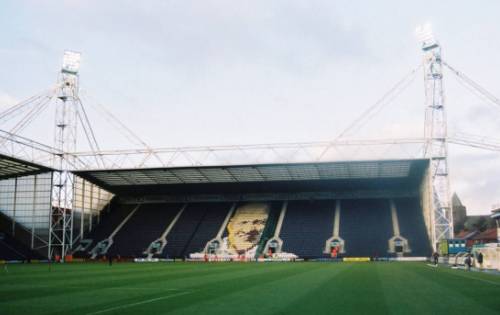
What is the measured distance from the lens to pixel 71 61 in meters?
62.0

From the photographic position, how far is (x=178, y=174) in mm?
66438

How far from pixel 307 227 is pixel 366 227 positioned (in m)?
7.64

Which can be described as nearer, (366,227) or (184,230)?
(366,227)

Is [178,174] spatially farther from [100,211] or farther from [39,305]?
[39,305]

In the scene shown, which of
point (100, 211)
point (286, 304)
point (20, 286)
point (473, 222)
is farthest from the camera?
point (473, 222)

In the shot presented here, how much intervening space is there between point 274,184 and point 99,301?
5398cm

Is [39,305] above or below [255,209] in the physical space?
below

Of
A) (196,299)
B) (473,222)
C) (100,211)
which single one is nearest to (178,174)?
(100,211)

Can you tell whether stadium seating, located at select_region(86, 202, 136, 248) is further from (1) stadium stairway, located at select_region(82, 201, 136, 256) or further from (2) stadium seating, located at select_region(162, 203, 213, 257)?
(2) stadium seating, located at select_region(162, 203, 213, 257)

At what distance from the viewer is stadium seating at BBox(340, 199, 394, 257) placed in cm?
6028

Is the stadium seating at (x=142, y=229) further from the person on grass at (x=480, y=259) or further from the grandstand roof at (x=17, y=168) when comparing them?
the person on grass at (x=480, y=259)

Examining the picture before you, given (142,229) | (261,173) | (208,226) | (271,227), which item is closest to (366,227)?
(271,227)

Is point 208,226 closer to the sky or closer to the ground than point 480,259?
closer to the sky

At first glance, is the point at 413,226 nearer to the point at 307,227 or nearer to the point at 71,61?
the point at 307,227
